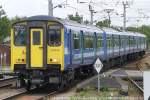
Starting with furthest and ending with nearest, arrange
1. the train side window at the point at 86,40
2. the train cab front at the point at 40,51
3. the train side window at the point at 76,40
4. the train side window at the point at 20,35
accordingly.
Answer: the train side window at the point at 86,40 → the train side window at the point at 76,40 → the train side window at the point at 20,35 → the train cab front at the point at 40,51

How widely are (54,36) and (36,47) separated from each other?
762mm

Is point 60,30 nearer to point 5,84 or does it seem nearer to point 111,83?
point 111,83

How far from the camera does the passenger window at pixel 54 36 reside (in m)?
17.5

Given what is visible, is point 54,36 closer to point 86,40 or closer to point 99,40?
point 86,40

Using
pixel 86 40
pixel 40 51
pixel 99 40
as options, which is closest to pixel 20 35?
pixel 40 51

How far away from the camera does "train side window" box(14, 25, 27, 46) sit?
1778 cm

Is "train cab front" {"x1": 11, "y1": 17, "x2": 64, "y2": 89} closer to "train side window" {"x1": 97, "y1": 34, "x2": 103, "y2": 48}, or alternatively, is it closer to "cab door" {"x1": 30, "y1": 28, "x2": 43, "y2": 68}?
"cab door" {"x1": 30, "y1": 28, "x2": 43, "y2": 68}

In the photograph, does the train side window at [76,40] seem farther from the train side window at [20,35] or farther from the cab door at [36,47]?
the train side window at [20,35]

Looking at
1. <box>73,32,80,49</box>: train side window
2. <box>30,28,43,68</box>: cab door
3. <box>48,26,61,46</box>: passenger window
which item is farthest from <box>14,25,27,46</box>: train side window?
<box>73,32,80,49</box>: train side window

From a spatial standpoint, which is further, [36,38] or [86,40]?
[86,40]

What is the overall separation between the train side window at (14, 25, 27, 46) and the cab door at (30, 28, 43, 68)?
1.36 ft

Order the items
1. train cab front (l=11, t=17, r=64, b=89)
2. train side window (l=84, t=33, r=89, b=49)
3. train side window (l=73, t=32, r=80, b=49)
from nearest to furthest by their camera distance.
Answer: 1. train cab front (l=11, t=17, r=64, b=89)
2. train side window (l=73, t=32, r=80, b=49)
3. train side window (l=84, t=33, r=89, b=49)

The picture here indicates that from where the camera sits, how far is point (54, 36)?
17.5 meters

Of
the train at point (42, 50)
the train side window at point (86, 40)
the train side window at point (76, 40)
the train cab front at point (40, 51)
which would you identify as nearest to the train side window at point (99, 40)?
the train side window at point (86, 40)
